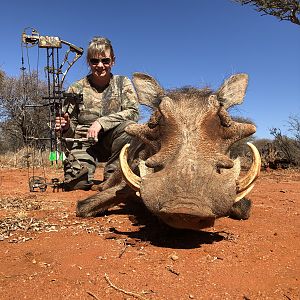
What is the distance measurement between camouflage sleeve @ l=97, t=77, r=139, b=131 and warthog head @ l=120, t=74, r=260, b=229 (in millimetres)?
1373

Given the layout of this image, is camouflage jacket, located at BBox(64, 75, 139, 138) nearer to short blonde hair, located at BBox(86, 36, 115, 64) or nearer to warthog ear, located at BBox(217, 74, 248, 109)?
short blonde hair, located at BBox(86, 36, 115, 64)

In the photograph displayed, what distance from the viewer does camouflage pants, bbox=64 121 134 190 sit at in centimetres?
527

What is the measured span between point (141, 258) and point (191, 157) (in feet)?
2.42

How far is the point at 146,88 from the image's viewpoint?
158 inches

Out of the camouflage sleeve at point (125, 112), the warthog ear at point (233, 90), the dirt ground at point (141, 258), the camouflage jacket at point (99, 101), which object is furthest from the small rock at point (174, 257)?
the camouflage jacket at point (99, 101)

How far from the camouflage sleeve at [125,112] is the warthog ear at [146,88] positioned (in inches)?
52.5

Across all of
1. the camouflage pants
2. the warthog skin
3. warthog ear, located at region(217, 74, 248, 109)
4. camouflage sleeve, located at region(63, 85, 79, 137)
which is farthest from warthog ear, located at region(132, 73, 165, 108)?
camouflage sleeve, located at region(63, 85, 79, 137)

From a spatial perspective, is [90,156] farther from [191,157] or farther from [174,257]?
[174,257]

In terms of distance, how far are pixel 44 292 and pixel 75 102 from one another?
3.99m

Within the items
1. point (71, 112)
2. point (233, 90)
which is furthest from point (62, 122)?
point (233, 90)

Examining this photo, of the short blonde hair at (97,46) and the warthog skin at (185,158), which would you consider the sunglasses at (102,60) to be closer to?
the short blonde hair at (97,46)

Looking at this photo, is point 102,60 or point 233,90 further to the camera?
point 102,60

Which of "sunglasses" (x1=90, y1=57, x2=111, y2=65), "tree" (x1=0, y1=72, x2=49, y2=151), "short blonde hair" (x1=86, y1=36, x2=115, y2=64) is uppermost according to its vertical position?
"short blonde hair" (x1=86, y1=36, x2=115, y2=64)

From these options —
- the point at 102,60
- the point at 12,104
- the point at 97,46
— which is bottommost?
the point at 12,104
